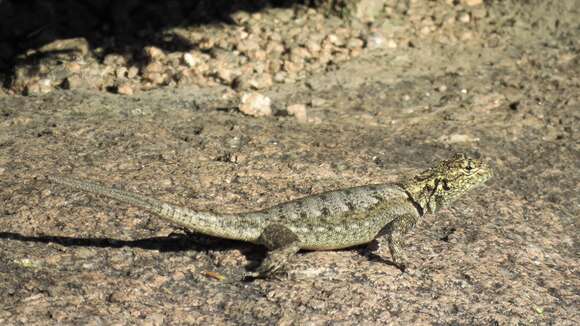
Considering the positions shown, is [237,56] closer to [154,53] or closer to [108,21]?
[154,53]

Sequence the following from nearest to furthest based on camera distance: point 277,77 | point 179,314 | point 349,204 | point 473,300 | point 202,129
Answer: point 179,314 < point 473,300 < point 349,204 < point 202,129 < point 277,77

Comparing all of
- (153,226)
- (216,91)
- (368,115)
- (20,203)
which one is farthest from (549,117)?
(20,203)

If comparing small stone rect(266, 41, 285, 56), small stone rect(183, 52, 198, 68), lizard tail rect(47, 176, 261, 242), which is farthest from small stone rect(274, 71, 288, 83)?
lizard tail rect(47, 176, 261, 242)

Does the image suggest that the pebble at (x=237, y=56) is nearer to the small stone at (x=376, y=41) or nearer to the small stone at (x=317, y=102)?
the small stone at (x=376, y=41)

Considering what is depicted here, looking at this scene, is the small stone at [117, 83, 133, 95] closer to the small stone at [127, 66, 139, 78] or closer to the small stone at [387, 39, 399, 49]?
the small stone at [127, 66, 139, 78]

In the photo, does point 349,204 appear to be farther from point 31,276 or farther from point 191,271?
point 31,276
